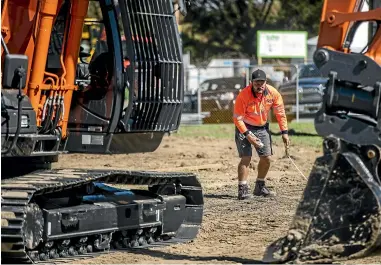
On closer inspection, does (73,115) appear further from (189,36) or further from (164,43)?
(189,36)

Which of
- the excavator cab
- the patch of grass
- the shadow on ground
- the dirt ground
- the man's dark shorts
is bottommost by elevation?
the patch of grass

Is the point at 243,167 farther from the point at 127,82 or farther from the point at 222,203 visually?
the point at 127,82

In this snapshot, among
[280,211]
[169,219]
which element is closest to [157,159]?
[280,211]

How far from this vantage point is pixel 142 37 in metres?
10.1

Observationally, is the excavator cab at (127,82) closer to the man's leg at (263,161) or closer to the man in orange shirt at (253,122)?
the man in orange shirt at (253,122)

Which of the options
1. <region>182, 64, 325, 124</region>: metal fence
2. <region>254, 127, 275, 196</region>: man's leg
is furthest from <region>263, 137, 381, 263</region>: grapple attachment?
<region>182, 64, 325, 124</region>: metal fence

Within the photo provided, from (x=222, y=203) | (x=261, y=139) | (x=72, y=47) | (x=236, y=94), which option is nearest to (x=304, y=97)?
(x=236, y=94)

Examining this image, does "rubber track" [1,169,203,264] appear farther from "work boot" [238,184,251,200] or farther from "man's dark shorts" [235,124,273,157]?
"man's dark shorts" [235,124,273,157]

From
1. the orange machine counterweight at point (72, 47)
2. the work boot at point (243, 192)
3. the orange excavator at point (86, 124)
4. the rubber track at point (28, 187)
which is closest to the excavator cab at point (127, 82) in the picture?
the orange excavator at point (86, 124)

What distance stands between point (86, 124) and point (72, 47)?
0.89m

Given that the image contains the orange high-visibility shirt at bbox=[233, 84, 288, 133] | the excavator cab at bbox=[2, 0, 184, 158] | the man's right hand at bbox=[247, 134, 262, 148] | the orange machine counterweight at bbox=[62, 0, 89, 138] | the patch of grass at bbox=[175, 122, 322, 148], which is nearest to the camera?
the orange machine counterweight at bbox=[62, 0, 89, 138]

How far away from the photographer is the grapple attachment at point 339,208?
8078 millimetres

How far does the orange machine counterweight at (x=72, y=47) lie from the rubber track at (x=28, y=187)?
538 millimetres

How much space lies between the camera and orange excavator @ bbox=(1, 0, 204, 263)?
8.70 meters
